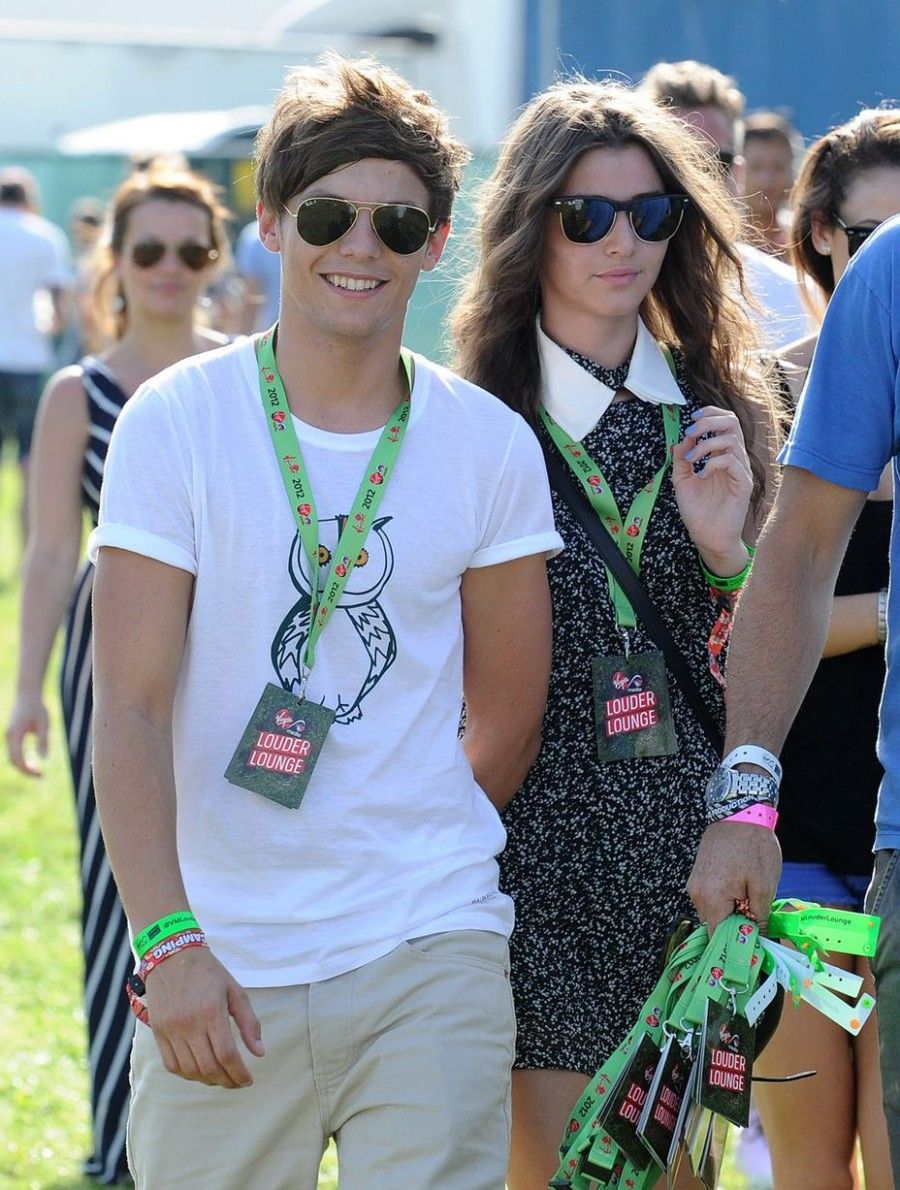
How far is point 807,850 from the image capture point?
3477 millimetres

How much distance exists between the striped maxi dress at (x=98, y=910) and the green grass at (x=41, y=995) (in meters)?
0.17

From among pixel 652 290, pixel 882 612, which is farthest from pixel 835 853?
pixel 652 290

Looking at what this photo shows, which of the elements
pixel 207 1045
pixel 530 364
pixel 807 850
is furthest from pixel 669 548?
pixel 207 1045

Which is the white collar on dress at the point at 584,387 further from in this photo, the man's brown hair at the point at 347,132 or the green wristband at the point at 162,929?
the green wristband at the point at 162,929

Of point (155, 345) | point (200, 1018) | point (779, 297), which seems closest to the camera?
point (200, 1018)

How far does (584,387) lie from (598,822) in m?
0.74

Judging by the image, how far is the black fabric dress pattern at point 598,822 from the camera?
311 centimetres

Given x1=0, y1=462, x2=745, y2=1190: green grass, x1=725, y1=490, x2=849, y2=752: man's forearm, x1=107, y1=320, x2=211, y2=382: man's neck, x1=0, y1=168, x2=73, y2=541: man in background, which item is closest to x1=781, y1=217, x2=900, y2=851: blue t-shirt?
x1=725, y1=490, x2=849, y2=752: man's forearm

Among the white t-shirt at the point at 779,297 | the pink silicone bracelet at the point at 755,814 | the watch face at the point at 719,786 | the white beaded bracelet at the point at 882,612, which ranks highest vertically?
the white t-shirt at the point at 779,297

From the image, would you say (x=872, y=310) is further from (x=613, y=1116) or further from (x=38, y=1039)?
(x=38, y=1039)

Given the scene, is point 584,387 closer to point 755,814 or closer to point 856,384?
point 856,384

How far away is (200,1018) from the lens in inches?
91.8

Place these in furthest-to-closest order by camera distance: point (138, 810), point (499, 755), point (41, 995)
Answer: point (41, 995), point (499, 755), point (138, 810)

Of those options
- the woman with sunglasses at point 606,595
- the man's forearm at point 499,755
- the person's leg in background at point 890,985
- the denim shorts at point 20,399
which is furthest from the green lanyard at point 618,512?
the denim shorts at point 20,399
